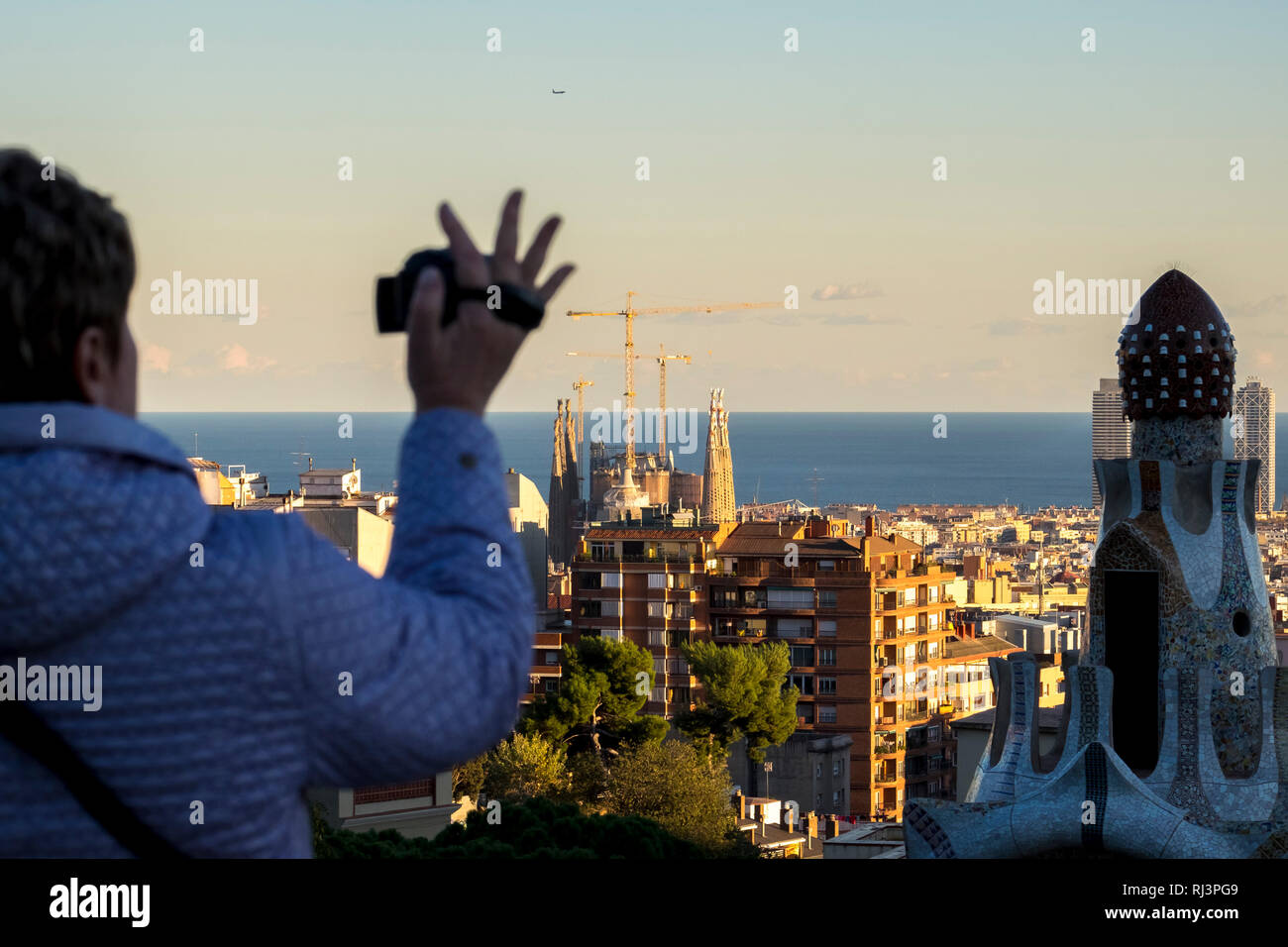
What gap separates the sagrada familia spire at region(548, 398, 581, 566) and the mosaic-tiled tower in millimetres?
100573

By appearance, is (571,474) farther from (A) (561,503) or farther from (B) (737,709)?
(B) (737,709)

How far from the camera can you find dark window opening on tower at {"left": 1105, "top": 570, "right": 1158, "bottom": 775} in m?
9.42

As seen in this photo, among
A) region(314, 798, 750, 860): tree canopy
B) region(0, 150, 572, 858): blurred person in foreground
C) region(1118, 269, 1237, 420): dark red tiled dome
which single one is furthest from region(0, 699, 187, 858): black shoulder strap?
region(314, 798, 750, 860): tree canopy

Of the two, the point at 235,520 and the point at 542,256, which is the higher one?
the point at 542,256

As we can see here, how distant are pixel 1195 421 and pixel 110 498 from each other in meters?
8.88

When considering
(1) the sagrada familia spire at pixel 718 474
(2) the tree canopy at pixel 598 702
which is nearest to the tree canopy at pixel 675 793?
(2) the tree canopy at pixel 598 702

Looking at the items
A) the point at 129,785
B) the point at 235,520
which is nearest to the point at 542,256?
the point at 235,520

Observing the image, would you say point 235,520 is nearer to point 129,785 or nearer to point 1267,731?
point 129,785

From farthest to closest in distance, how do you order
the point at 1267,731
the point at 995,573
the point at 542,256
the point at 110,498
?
the point at 995,573
the point at 1267,731
the point at 542,256
the point at 110,498

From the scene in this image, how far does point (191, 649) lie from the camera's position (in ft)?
5.04

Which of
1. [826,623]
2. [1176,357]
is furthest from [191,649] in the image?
[826,623]

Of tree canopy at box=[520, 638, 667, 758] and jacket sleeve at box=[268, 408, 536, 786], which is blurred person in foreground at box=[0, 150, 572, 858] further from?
tree canopy at box=[520, 638, 667, 758]
